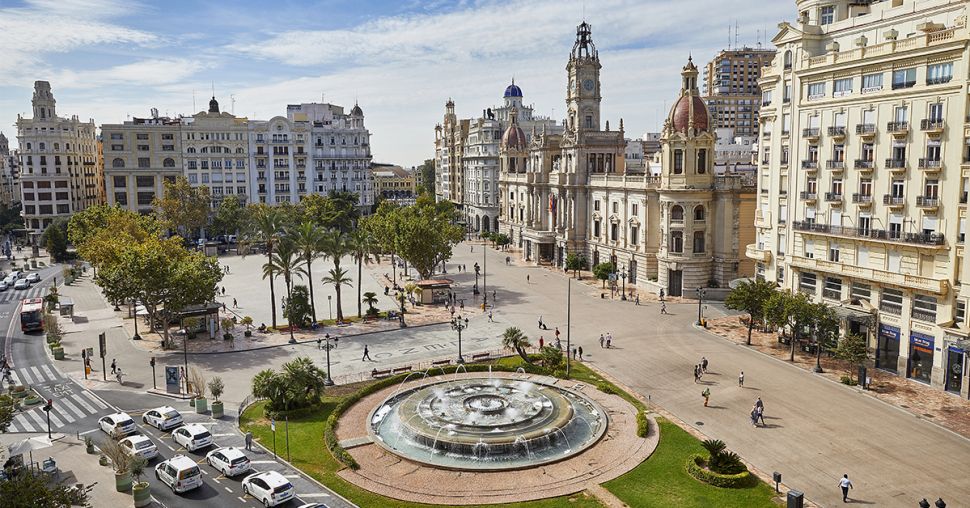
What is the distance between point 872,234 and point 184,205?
357 ft

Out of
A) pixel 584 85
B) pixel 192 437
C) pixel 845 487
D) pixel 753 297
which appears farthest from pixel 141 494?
pixel 584 85

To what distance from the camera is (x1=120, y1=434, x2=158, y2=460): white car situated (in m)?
37.1

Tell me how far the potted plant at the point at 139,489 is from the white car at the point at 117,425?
6.20 metres

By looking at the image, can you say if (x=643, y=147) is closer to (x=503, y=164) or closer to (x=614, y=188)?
(x=503, y=164)

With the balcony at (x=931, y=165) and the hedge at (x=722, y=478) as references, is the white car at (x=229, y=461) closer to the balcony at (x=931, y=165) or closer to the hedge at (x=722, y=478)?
the hedge at (x=722, y=478)

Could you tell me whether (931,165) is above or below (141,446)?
above

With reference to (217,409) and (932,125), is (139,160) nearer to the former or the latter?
(217,409)

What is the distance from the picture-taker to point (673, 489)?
33.6 m

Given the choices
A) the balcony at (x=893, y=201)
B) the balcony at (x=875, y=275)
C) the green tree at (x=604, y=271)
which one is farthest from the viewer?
the green tree at (x=604, y=271)

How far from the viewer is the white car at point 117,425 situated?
3981 cm

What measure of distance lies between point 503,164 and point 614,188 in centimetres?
4193

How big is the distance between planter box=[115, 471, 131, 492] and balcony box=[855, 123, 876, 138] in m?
53.2

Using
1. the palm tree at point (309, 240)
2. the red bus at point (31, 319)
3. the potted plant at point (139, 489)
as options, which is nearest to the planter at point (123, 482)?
the potted plant at point (139, 489)

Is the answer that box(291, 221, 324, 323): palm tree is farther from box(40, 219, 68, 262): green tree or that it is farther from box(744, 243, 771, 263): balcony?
box(40, 219, 68, 262): green tree
